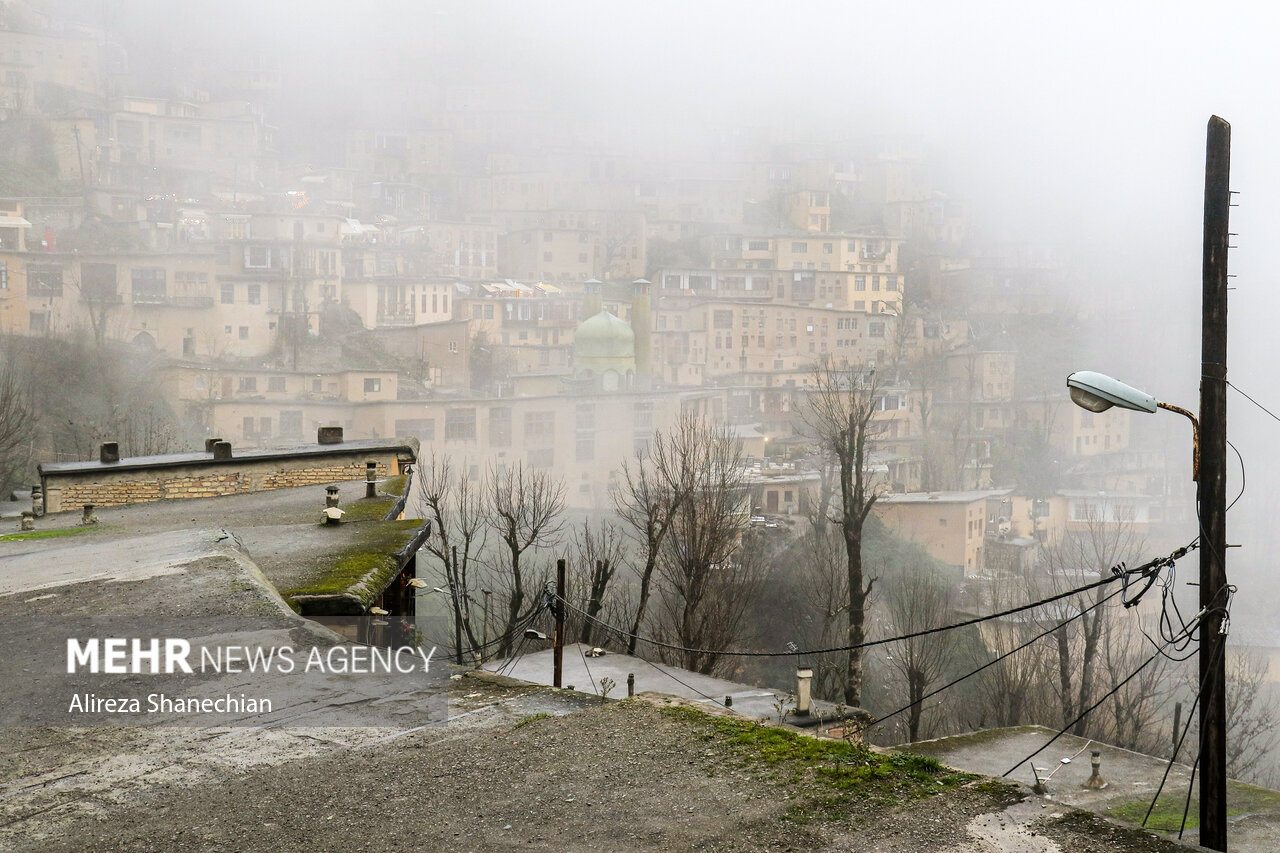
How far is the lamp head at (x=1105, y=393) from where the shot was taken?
17.8 feet

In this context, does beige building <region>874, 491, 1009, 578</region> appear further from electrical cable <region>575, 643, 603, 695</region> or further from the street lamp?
the street lamp

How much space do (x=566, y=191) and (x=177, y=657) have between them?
279 ft

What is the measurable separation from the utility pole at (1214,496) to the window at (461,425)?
148 ft

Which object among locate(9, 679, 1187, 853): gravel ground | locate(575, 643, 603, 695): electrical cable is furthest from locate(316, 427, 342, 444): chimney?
locate(9, 679, 1187, 853): gravel ground

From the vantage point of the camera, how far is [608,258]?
80312mm

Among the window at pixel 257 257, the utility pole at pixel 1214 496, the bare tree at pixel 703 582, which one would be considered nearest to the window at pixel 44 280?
the window at pixel 257 257

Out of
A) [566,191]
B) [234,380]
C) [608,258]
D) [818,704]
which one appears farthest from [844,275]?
[818,704]

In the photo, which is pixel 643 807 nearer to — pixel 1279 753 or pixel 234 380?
pixel 1279 753

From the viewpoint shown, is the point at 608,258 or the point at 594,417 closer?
the point at 594,417

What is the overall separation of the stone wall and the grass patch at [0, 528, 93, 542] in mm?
4126

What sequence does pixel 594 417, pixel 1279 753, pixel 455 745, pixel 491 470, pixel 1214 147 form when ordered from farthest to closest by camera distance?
pixel 594 417 < pixel 491 470 < pixel 1279 753 < pixel 1214 147 < pixel 455 745

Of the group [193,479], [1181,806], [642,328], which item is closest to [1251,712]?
[1181,806]

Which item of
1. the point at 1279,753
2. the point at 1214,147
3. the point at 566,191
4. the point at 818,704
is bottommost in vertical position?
the point at 1279,753

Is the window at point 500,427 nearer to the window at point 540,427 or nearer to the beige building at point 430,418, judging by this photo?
the beige building at point 430,418
